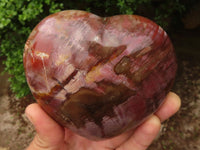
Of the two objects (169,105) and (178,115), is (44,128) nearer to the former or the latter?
(169,105)

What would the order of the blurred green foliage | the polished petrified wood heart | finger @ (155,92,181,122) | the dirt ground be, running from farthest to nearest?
1. the dirt ground
2. the blurred green foliage
3. finger @ (155,92,181,122)
4. the polished petrified wood heart

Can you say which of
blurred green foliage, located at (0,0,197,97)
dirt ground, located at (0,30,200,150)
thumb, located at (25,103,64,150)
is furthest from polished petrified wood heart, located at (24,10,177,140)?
dirt ground, located at (0,30,200,150)

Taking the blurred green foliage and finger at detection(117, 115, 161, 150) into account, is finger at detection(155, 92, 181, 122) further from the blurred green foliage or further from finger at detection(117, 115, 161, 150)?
the blurred green foliage

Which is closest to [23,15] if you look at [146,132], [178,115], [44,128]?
[44,128]

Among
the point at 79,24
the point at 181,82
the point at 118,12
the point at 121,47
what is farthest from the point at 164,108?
the point at 181,82

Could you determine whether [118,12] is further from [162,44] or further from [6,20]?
[162,44]

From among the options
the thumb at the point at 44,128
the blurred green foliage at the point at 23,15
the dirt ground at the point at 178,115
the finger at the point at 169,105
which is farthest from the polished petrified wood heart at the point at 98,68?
the dirt ground at the point at 178,115

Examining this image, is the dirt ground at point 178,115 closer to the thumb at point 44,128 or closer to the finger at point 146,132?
the finger at point 146,132
